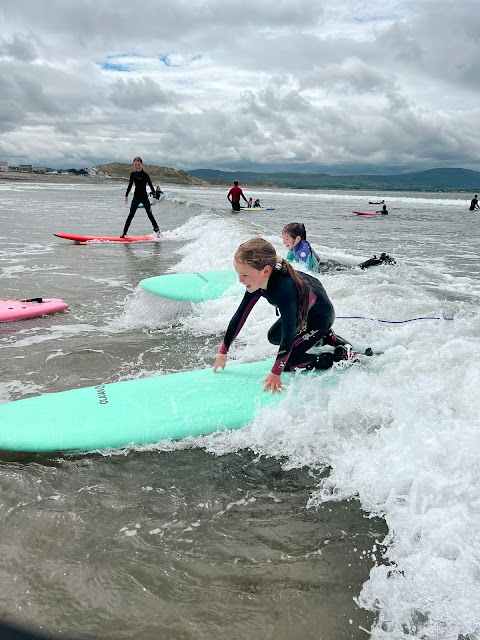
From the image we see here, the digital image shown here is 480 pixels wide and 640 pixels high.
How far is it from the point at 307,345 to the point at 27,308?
4195 mm

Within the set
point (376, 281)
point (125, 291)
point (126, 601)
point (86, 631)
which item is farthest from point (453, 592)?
point (125, 291)

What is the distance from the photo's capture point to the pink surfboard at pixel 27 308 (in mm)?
6344

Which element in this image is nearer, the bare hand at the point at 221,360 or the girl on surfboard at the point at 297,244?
the bare hand at the point at 221,360

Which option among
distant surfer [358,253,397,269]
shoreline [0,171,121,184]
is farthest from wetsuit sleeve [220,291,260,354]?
shoreline [0,171,121,184]

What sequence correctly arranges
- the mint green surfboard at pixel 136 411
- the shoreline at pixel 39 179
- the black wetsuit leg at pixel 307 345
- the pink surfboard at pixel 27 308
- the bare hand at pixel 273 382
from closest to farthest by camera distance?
1. the mint green surfboard at pixel 136 411
2. the bare hand at pixel 273 382
3. the black wetsuit leg at pixel 307 345
4. the pink surfboard at pixel 27 308
5. the shoreline at pixel 39 179

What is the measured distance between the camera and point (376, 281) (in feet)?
26.1

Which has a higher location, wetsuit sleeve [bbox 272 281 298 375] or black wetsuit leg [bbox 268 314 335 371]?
wetsuit sleeve [bbox 272 281 298 375]

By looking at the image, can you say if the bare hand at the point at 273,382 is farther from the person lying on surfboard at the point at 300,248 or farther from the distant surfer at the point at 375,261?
the distant surfer at the point at 375,261

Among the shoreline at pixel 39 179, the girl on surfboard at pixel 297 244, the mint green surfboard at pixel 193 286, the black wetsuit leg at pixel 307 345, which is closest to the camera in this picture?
the black wetsuit leg at pixel 307 345

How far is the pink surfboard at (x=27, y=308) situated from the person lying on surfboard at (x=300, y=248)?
10.6 ft

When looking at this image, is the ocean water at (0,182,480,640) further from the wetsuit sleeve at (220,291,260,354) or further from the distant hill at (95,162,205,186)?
the distant hill at (95,162,205,186)

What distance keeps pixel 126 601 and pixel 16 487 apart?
1.18 m

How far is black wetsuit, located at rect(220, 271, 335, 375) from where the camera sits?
134 inches

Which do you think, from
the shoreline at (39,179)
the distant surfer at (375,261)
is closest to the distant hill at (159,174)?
the shoreline at (39,179)
